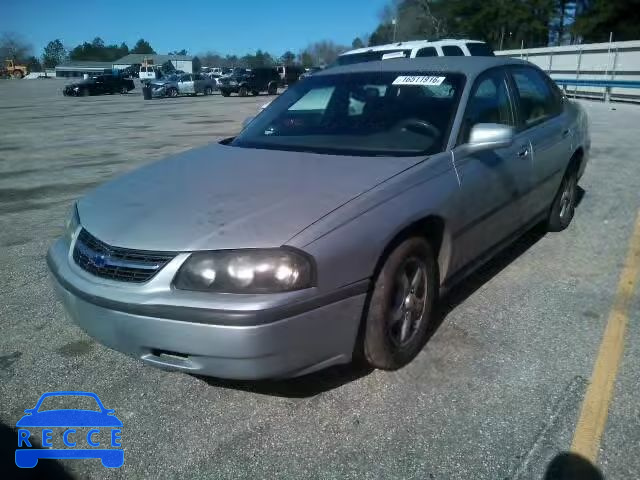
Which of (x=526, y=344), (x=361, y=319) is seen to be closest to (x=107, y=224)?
(x=361, y=319)

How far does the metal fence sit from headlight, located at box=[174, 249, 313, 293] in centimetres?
1975

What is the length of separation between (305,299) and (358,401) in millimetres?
698

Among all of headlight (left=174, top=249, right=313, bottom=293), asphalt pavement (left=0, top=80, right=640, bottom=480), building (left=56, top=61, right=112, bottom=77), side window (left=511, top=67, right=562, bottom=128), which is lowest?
asphalt pavement (left=0, top=80, right=640, bottom=480)

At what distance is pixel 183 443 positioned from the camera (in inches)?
89.9

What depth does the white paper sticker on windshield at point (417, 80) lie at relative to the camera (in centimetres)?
336

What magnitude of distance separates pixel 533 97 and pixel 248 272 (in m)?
3.13

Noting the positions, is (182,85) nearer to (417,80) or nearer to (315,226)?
(417,80)

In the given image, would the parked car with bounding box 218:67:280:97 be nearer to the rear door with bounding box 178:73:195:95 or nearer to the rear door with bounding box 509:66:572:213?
the rear door with bounding box 178:73:195:95

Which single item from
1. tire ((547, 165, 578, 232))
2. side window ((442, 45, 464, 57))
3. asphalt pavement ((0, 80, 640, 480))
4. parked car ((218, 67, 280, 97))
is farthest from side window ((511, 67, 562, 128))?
parked car ((218, 67, 280, 97))

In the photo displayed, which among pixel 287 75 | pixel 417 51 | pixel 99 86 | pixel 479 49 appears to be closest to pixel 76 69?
pixel 99 86

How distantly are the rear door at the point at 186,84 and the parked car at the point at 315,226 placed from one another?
34825 mm

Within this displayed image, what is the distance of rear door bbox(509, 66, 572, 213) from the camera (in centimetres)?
389

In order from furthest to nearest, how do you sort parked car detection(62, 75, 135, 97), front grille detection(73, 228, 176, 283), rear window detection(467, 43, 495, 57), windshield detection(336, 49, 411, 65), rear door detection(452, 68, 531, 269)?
parked car detection(62, 75, 135, 97) → rear window detection(467, 43, 495, 57) → windshield detection(336, 49, 411, 65) → rear door detection(452, 68, 531, 269) → front grille detection(73, 228, 176, 283)

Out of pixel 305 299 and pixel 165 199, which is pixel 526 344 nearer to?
pixel 305 299
